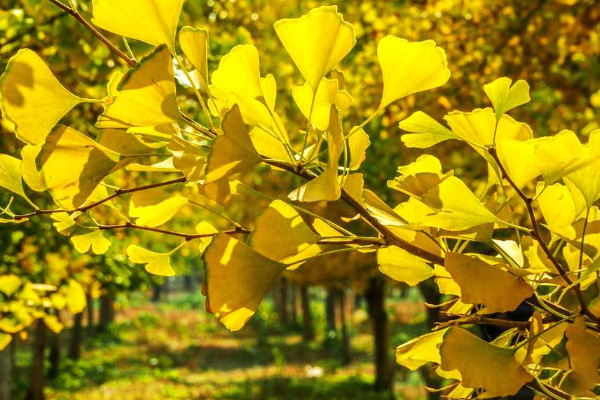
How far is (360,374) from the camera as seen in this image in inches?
710

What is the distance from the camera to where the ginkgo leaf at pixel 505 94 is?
673 millimetres

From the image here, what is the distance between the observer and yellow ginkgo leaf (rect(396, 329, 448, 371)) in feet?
2.41

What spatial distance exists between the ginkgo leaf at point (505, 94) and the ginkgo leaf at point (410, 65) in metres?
0.07

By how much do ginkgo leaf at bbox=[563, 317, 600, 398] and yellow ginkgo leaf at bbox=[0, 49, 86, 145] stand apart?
1.69ft

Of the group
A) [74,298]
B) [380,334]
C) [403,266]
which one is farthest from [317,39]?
[380,334]

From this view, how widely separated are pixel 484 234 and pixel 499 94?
15 centimetres

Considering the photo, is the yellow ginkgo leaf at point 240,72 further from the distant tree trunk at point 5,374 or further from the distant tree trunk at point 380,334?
the distant tree trunk at point 380,334

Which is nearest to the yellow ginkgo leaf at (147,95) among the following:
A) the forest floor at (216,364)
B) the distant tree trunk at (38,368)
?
the distant tree trunk at (38,368)

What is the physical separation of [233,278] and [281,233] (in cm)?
6

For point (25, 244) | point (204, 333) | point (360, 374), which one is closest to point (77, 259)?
point (25, 244)

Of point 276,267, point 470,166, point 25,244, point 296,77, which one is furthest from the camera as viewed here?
point 296,77

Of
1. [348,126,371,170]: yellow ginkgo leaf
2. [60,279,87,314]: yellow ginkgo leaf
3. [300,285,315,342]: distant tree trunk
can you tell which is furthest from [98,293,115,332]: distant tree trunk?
[348,126,371,170]: yellow ginkgo leaf

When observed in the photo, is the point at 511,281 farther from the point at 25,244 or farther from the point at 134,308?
the point at 134,308

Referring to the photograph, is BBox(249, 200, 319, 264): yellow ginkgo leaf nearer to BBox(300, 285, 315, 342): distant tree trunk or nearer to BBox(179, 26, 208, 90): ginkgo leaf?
BBox(179, 26, 208, 90): ginkgo leaf
